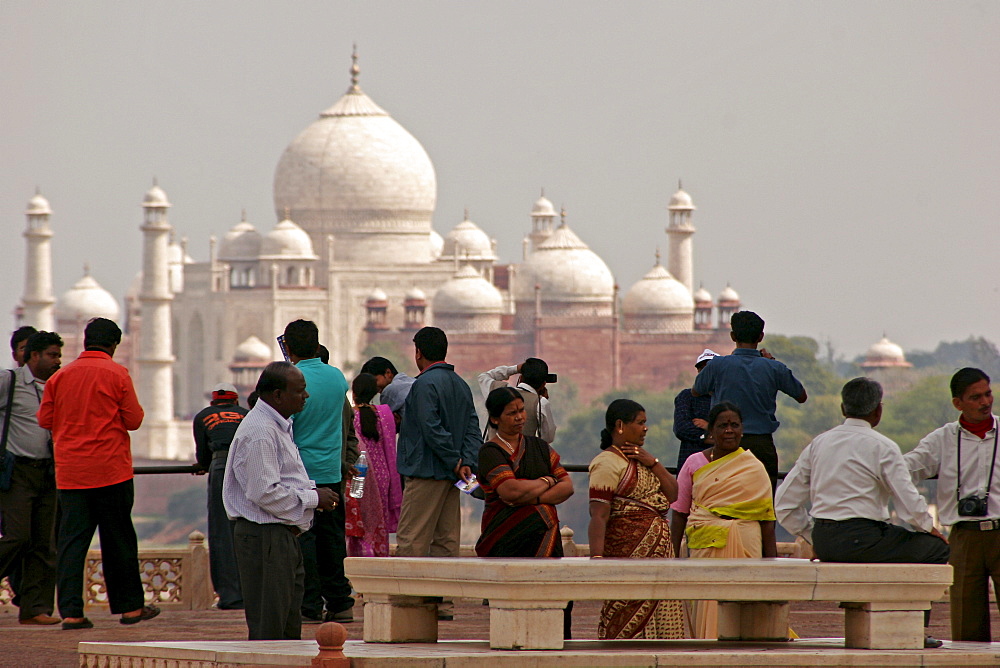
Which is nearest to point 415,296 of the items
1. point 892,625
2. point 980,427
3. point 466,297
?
point 466,297

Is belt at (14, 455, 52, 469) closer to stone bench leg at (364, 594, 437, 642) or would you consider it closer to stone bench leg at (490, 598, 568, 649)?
stone bench leg at (364, 594, 437, 642)

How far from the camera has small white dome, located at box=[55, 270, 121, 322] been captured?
51.4m

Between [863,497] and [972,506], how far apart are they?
0.49 meters

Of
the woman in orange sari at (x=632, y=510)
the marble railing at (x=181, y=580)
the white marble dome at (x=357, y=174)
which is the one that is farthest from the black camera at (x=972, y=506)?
the white marble dome at (x=357, y=174)

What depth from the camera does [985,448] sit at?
5.67m

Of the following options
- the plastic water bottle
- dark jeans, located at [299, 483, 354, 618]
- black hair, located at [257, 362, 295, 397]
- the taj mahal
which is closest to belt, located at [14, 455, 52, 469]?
dark jeans, located at [299, 483, 354, 618]

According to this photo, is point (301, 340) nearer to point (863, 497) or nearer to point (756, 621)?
point (756, 621)

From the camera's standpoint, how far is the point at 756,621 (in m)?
5.39

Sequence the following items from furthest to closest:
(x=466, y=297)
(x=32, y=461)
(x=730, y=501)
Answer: (x=466, y=297), (x=32, y=461), (x=730, y=501)

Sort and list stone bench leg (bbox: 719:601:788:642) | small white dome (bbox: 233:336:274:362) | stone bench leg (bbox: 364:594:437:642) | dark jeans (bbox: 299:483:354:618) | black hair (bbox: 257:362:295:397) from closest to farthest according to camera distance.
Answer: stone bench leg (bbox: 364:594:437:642) < stone bench leg (bbox: 719:601:788:642) < black hair (bbox: 257:362:295:397) < dark jeans (bbox: 299:483:354:618) < small white dome (bbox: 233:336:274:362)

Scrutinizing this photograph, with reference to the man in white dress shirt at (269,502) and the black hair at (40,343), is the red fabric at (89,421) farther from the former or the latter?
the man in white dress shirt at (269,502)

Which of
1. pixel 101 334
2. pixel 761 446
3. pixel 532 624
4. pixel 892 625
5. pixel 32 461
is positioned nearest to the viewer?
pixel 532 624

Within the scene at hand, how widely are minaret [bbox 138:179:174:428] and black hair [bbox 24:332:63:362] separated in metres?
38.2

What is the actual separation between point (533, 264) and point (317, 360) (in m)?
40.6
